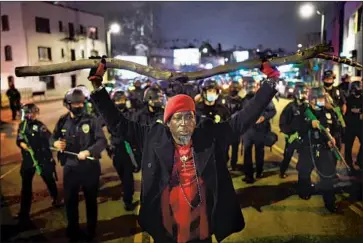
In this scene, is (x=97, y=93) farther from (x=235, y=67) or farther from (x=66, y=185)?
(x=66, y=185)

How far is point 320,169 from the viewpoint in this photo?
6508mm

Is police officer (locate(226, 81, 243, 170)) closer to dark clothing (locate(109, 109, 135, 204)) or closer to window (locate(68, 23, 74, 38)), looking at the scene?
dark clothing (locate(109, 109, 135, 204))

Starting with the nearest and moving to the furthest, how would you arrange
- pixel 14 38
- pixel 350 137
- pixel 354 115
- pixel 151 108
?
1. pixel 151 108
2. pixel 354 115
3. pixel 350 137
4. pixel 14 38

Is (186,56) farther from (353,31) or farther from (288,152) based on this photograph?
(288,152)

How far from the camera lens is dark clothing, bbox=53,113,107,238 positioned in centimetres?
517

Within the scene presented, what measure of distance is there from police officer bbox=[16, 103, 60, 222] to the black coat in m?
3.57

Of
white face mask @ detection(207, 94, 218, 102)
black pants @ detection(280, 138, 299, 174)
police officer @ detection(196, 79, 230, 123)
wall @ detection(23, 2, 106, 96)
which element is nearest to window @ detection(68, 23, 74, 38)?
wall @ detection(23, 2, 106, 96)

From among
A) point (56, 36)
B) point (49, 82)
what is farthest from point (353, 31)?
point (56, 36)

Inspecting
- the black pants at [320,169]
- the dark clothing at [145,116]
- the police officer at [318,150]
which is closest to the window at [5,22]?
the dark clothing at [145,116]

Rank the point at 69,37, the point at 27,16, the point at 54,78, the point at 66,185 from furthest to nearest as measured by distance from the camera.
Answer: the point at 69,37, the point at 54,78, the point at 27,16, the point at 66,185

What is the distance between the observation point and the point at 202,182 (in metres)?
3.03

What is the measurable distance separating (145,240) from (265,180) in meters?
3.48

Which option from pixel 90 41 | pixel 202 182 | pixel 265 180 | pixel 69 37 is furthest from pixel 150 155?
pixel 90 41

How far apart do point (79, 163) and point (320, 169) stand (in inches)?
152
